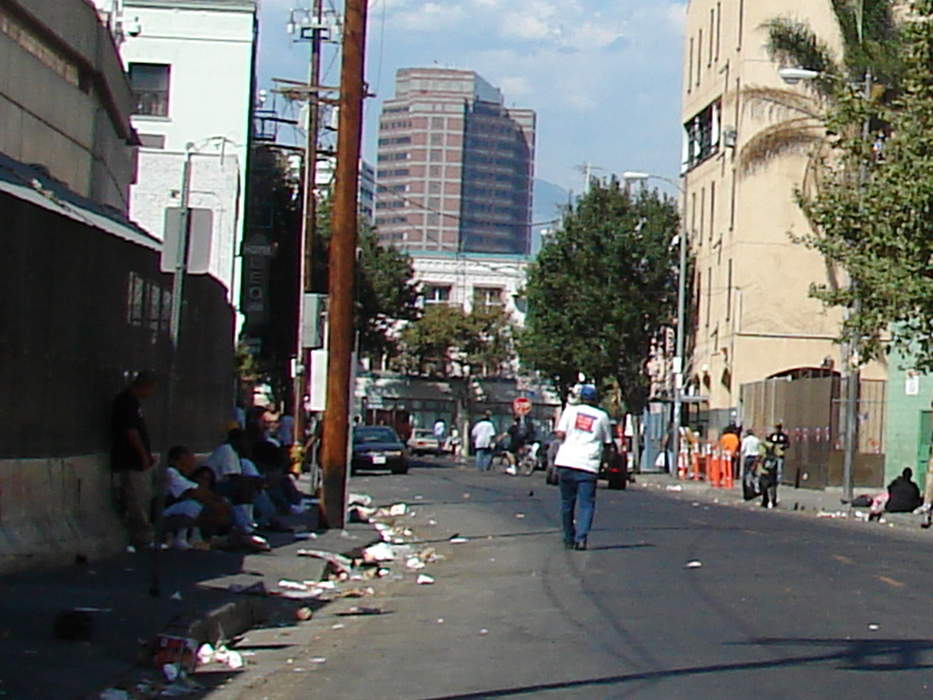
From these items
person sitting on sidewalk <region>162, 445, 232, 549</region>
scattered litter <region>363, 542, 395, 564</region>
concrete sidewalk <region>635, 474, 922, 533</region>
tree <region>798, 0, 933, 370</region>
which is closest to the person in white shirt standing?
scattered litter <region>363, 542, 395, 564</region>

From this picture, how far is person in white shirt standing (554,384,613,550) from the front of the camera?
18.4 m

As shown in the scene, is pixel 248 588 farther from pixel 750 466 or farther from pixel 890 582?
pixel 750 466

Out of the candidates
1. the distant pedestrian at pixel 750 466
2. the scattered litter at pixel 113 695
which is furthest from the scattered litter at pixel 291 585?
the distant pedestrian at pixel 750 466

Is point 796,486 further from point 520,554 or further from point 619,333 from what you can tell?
point 520,554

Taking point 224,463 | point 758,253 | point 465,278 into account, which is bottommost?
point 224,463

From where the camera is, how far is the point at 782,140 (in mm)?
50406

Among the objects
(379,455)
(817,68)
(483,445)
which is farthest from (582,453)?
(483,445)

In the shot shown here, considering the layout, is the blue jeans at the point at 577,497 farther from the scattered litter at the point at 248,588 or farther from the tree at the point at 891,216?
the tree at the point at 891,216

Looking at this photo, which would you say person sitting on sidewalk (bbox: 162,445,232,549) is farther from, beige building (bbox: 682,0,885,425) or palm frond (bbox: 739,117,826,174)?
beige building (bbox: 682,0,885,425)

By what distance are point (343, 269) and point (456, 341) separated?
67103mm

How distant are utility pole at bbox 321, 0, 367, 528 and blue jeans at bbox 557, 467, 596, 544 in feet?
11.7

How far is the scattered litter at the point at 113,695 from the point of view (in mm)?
8969

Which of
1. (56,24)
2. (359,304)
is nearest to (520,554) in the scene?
(56,24)

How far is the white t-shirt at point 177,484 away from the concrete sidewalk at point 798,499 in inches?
570
